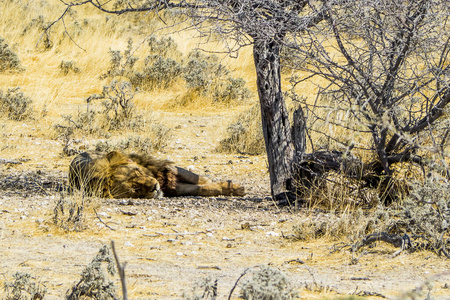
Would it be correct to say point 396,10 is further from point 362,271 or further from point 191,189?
point 191,189

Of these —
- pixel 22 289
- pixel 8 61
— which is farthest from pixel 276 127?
pixel 8 61

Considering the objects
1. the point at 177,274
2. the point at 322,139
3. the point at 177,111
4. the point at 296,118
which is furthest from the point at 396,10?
the point at 177,111

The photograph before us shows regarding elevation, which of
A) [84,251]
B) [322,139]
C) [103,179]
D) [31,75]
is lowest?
[84,251]

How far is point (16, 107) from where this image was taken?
32.8 ft

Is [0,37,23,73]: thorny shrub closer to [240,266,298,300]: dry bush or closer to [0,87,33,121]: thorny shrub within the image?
[0,87,33,121]: thorny shrub

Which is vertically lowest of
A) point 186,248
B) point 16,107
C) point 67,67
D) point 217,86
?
point 186,248

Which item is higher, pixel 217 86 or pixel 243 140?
pixel 217 86

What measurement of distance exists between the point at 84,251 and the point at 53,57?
10826 mm

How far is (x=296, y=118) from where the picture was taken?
6004 mm

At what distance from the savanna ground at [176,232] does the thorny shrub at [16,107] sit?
99mm

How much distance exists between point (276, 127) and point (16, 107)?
19.5ft

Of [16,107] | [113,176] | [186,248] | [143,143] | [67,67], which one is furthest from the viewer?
[67,67]

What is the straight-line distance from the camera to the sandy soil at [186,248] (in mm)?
3457

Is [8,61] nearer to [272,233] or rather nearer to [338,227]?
[272,233]
